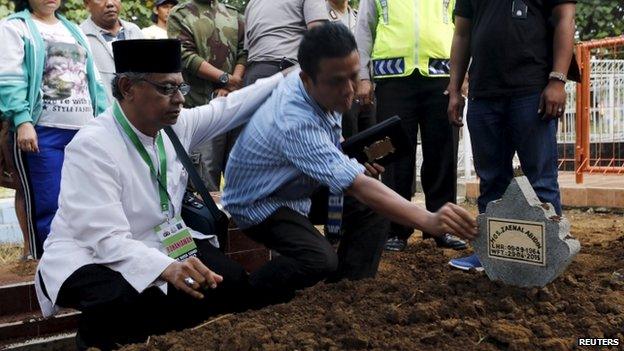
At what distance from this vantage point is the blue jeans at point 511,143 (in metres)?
3.87

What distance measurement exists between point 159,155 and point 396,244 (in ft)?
6.74

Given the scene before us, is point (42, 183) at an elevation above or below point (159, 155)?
below

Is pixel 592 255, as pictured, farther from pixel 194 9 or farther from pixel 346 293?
pixel 194 9

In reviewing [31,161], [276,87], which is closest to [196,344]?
[276,87]

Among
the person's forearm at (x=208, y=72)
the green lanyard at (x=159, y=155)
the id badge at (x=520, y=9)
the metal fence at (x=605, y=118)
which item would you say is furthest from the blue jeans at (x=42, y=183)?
the metal fence at (x=605, y=118)

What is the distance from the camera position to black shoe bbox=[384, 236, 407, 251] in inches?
193

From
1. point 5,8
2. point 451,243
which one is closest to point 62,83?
point 451,243

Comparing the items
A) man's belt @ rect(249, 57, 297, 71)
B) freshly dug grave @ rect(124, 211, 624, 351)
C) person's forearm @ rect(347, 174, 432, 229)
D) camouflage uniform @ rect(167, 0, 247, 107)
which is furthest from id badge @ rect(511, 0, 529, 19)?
camouflage uniform @ rect(167, 0, 247, 107)

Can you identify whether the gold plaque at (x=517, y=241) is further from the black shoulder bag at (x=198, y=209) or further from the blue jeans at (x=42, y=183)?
the blue jeans at (x=42, y=183)

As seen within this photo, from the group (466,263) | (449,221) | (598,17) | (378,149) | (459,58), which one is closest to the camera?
(449,221)

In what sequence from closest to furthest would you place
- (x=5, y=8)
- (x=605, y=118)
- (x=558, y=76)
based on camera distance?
(x=558, y=76) → (x=5, y=8) → (x=605, y=118)

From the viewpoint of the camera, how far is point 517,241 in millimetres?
2973

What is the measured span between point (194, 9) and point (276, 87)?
1763 mm

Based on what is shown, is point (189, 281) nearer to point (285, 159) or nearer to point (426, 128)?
point (285, 159)
